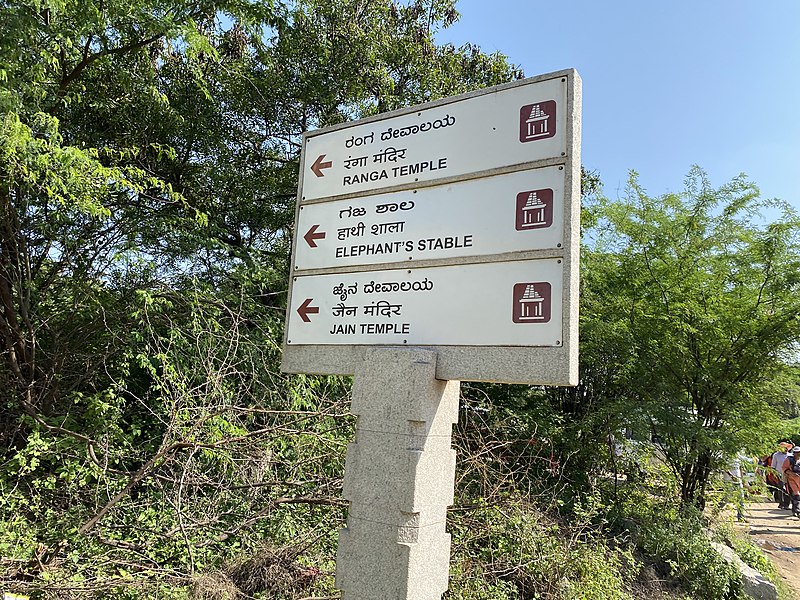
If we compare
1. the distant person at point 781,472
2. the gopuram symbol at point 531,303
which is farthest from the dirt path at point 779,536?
the gopuram symbol at point 531,303

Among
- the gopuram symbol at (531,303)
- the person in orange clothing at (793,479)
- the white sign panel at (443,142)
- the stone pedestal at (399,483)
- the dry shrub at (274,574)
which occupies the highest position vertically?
the white sign panel at (443,142)

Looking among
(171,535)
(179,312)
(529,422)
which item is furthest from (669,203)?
(171,535)

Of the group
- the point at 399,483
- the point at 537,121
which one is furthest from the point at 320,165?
the point at 399,483

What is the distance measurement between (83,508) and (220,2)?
192 inches

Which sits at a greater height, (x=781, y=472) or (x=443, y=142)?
(x=443, y=142)

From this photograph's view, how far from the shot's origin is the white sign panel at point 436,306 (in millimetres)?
2650

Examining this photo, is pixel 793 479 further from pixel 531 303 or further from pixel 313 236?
pixel 313 236

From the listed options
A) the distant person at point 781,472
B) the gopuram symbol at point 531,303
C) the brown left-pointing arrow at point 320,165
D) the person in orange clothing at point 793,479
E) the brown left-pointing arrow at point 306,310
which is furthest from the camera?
the distant person at point 781,472

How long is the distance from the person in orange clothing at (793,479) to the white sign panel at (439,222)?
35.8ft

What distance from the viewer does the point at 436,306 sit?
9.57ft

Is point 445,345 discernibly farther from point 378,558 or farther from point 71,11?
point 71,11

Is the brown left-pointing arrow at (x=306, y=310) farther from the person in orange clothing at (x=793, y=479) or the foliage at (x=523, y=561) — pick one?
the person in orange clothing at (x=793, y=479)

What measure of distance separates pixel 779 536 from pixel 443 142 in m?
9.91

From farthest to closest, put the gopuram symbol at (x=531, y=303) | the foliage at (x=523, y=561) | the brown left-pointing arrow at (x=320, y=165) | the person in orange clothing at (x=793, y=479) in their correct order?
the person in orange clothing at (x=793, y=479), the foliage at (x=523, y=561), the brown left-pointing arrow at (x=320, y=165), the gopuram symbol at (x=531, y=303)
